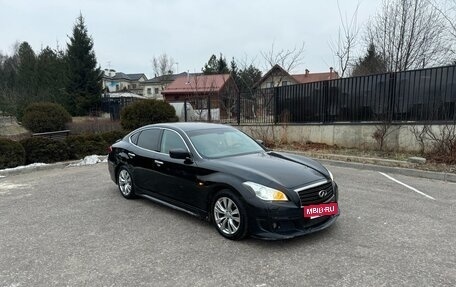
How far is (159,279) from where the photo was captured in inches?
132

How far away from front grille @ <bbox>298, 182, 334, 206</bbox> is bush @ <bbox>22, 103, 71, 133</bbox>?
16.0m

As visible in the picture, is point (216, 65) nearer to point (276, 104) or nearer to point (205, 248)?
point (276, 104)

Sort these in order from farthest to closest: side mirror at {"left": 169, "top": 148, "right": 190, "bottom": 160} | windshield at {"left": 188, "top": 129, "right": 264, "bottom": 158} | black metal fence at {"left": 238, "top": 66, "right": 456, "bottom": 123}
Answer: black metal fence at {"left": 238, "top": 66, "right": 456, "bottom": 123} → windshield at {"left": 188, "top": 129, "right": 264, "bottom": 158} → side mirror at {"left": 169, "top": 148, "right": 190, "bottom": 160}

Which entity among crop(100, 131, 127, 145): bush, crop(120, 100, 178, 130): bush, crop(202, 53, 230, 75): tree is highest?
crop(202, 53, 230, 75): tree

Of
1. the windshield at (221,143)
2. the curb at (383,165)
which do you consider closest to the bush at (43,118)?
the curb at (383,165)

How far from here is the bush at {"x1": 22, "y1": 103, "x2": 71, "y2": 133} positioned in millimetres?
16453

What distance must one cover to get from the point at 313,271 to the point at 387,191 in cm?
398

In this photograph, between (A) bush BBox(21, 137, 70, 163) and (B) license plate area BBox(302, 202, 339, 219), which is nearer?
(B) license plate area BBox(302, 202, 339, 219)

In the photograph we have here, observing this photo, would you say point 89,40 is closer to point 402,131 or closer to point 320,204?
point 402,131

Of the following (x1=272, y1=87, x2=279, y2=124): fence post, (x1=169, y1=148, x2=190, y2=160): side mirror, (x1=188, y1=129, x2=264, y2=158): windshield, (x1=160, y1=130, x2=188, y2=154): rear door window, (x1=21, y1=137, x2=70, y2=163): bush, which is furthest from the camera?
(x1=272, y1=87, x2=279, y2=124): fence post

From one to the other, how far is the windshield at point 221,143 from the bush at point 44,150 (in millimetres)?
6862

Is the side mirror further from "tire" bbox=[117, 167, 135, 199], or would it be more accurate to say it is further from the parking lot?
"tire" bbox=[117, 167, 135, 199]

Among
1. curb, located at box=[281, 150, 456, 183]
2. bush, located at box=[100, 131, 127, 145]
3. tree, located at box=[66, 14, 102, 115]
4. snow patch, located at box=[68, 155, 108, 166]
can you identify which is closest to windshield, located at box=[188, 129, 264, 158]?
curb, located at box=[281, 150, 456, 183]

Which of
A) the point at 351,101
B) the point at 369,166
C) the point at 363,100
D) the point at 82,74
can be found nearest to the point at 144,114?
the point at 351,101
